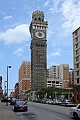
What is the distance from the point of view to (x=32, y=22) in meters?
192

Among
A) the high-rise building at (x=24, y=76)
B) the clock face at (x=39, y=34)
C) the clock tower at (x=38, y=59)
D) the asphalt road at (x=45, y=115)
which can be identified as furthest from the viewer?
the clock face at (x=39, y=34)

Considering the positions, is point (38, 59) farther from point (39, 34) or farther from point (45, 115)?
point (45, 115)

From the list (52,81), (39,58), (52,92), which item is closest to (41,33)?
(39,58)

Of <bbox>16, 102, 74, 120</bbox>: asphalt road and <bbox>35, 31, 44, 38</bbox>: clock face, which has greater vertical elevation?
<bbox>35, 31, 44, 38</bbox>: clock face

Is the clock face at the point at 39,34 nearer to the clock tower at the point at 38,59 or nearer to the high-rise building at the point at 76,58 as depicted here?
the clock tower at the point at 38,59

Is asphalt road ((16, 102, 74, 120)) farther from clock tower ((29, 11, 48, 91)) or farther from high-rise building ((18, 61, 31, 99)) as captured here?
high-rise building ((18, 61, 31, 99))

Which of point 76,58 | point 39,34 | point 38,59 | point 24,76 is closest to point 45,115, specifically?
point 76,58

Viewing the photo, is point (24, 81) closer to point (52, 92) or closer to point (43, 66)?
point (43, 66)

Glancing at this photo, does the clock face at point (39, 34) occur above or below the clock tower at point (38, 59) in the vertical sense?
above

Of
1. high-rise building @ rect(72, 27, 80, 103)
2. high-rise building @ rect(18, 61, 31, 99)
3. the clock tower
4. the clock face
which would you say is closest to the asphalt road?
high-rise building @ rect(72, 27, 80, 103)

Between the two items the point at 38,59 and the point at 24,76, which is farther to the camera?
the point at 24,76

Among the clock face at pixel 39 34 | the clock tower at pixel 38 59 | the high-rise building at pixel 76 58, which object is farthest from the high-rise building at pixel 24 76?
the high-rise building at pixel 76 58

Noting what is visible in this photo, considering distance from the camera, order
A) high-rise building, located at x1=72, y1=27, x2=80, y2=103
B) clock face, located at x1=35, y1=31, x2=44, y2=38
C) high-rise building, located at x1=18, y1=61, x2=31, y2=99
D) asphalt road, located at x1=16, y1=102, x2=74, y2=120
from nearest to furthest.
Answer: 1. asphalt road, located at x1=16, y1=102, x2=74, y2=120
2. high-rise building, located at x1=72, y1=27, x2=80, y2=103
3. high-rise building, located at x1=18, y1=61, x2=31, y2=99
4. clock face, located at x1=35, y1=31, x2=44, y2=38

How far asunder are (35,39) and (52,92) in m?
69.1
